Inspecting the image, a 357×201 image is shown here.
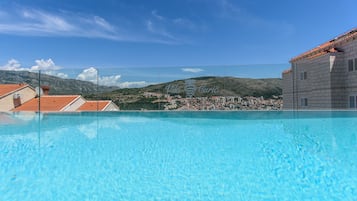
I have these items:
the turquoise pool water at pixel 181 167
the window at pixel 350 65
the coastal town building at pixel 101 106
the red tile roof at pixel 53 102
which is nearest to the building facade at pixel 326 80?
the window at pixel 350 65

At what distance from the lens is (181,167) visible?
3918 millimetres

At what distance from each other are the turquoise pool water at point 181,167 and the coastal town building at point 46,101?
664 cm

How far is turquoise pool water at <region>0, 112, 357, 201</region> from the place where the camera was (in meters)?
2.88

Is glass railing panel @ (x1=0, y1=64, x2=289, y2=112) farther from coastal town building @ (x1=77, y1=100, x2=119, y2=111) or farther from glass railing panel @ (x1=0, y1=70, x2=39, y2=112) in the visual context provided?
glass railing panel @ (x1=0, y1=70, x2=39, y2=112)

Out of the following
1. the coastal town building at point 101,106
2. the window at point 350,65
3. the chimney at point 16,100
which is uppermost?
the window at point 350,65

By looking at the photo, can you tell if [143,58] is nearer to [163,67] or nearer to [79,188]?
[163,67]

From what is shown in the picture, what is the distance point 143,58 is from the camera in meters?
24.4

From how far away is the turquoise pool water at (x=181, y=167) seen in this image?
9.45 feet

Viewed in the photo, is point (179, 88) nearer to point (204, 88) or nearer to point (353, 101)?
point (204, 88)

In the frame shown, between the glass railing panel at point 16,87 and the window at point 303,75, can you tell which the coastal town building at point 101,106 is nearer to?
the glass railing panel at point 16,87

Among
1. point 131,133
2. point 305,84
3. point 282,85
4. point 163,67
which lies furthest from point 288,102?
point 131,133

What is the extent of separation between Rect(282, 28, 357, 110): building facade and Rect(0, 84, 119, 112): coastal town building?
927cm

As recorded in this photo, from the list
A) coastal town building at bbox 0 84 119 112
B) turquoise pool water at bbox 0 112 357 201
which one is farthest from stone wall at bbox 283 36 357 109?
coastal town building at bbox 0 84 119 112

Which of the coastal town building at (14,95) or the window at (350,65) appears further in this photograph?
the coastal town building at (14,95)
